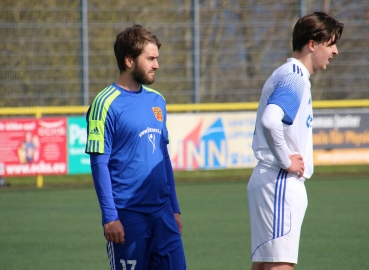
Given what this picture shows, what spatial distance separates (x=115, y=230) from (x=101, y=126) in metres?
0.58

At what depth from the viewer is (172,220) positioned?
4348 millimetres

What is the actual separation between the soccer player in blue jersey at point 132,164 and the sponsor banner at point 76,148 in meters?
10.0

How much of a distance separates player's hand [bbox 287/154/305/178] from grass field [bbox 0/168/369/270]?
3064mm

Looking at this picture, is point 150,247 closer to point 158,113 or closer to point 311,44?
point 158,113

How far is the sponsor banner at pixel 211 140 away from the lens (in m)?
14.9

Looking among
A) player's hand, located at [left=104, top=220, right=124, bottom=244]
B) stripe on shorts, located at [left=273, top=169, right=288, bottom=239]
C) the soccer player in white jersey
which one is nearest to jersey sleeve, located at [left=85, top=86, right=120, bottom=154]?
player's hand, located at [left=104, top=220, right=124, bottom=244]

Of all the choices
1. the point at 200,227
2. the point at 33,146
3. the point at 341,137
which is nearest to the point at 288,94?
the point at 200,227

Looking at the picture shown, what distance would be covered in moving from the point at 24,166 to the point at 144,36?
10085 millimetres

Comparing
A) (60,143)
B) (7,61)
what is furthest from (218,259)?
(7,61)

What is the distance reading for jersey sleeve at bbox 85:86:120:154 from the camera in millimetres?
4082

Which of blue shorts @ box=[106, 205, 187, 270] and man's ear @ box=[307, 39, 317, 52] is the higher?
man's ear @ box=[307, 39, 317, 52]

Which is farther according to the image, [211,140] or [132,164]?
[211,140]

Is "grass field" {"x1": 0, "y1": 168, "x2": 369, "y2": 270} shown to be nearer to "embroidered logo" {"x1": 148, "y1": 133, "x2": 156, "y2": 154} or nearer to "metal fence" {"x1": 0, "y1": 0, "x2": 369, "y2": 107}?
"metal fence" {"x1": 0, "y1": 0, "x2": 369, "y2": 107}

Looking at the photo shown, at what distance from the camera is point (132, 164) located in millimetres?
4176
